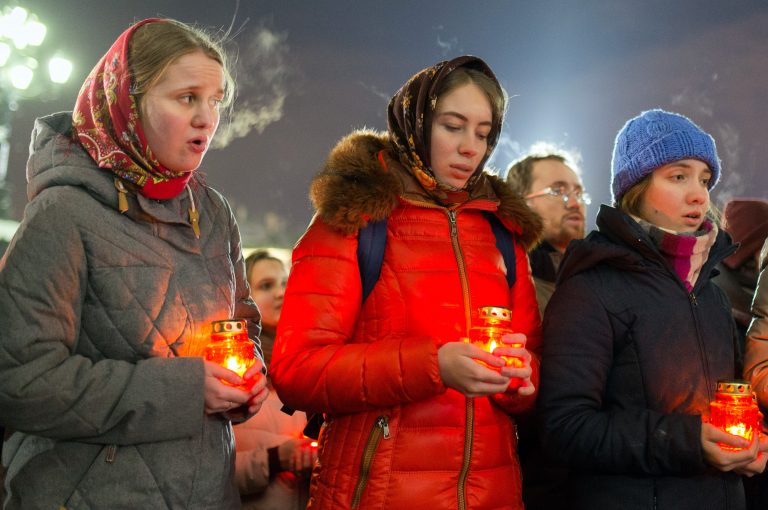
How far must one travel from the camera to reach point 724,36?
734 centimetres

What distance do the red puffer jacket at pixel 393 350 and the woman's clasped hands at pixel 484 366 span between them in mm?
62

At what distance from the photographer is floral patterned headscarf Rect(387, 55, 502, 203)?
2389 millimetres

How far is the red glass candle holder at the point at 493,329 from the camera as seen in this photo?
1.94 m

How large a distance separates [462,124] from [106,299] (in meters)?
1.25

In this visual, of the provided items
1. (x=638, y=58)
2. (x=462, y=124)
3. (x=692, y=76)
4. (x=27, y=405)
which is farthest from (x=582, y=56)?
(x=27, y=405)

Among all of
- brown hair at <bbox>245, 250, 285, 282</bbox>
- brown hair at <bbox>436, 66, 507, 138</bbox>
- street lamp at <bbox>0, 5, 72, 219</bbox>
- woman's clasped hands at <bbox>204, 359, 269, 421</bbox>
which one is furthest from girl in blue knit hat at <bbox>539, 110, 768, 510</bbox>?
street lamp at <bbox>0, 5, 72, 219</bbox>

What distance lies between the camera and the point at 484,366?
6.31ft

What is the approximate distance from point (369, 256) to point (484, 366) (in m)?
0.52

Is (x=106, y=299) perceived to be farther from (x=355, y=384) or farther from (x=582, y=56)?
(x=582, y=56)

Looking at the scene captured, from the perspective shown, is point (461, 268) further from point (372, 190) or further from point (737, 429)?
point (737, 429)

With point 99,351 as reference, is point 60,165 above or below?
above

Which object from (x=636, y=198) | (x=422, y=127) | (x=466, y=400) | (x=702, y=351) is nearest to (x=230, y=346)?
(x=466, y=400)

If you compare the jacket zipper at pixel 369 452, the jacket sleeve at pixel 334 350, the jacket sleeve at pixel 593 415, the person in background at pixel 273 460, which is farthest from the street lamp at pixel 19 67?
the jacket sleeve at pixel 593 415

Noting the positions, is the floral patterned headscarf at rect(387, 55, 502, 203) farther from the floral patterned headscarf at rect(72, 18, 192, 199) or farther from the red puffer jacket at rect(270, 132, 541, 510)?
the floral patterned headscarf at rect(72, 18, 192, 199)
